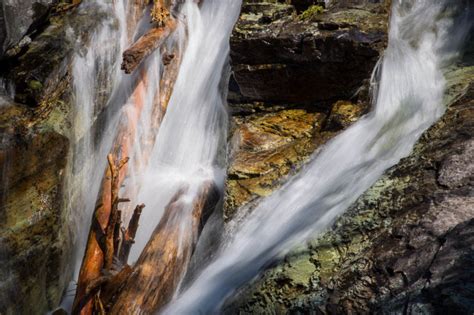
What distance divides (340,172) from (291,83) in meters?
1.35

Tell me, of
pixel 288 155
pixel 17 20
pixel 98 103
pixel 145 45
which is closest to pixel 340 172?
pixel 288 155

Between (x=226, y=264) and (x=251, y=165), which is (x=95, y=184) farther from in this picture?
(x=226, y=264)

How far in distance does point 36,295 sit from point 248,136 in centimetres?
242

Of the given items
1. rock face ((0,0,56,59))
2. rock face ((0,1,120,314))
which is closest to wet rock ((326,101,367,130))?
rock face ((0,1,120,314))

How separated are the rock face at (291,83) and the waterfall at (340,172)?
209 mm

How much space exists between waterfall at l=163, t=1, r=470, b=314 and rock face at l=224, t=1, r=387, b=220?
209 mm

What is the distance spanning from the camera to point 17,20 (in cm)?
545

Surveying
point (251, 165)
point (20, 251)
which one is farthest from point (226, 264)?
point (20, 251)

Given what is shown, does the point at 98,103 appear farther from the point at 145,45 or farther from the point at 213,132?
the point at 213,132

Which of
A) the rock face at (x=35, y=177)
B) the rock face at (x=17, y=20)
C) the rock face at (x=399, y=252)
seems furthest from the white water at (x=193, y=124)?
the rock face at (x=17, y=20)

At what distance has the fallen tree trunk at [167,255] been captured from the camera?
13.0 ft

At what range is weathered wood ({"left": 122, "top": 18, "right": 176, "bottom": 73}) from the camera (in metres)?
5.30

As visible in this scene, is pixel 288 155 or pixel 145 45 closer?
pixel 288 155

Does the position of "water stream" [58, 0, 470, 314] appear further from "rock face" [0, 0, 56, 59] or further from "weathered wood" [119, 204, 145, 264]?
"rock face" [0, 0, 56, 59]
